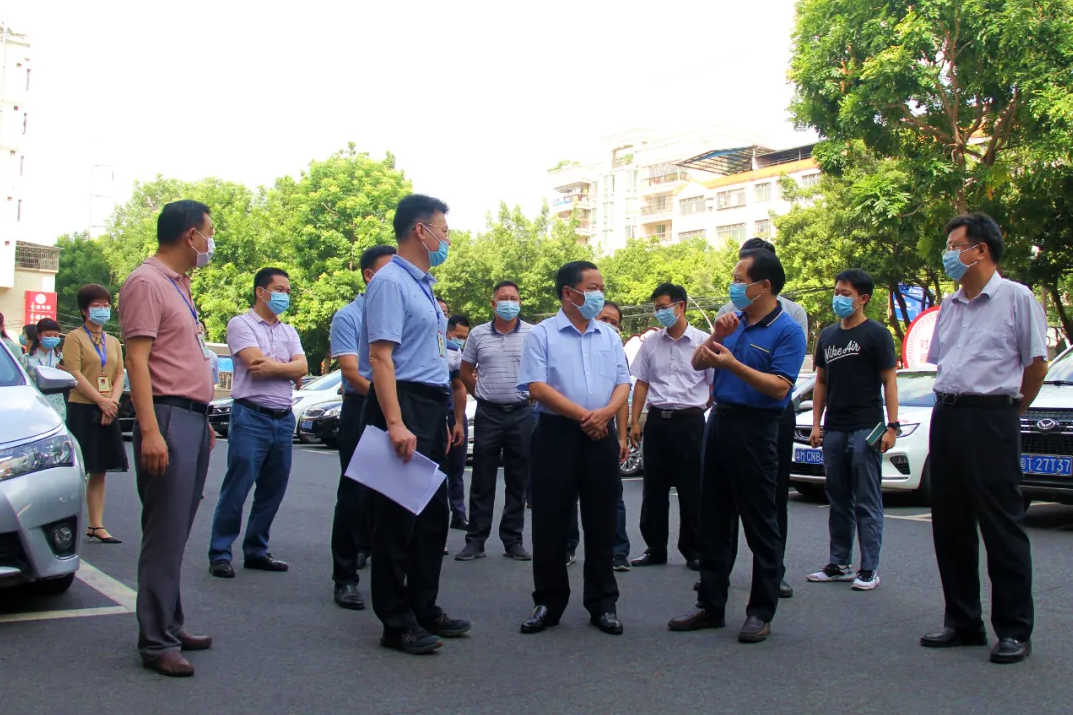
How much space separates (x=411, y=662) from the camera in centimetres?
468

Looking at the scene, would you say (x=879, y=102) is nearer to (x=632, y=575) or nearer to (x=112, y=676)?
(x=632, y=575)

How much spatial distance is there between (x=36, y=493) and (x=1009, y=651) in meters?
4.65

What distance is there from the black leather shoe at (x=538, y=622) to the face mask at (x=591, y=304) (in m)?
1.56

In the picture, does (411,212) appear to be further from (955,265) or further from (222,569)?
(222,569)

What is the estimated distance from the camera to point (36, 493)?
5.12 metres

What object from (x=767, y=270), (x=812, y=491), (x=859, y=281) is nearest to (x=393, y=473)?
(x=767, y=270)

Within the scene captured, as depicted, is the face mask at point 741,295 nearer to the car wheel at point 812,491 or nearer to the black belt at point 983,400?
the black belt at point 983,400

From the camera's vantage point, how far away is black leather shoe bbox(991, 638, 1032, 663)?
4.75 metres

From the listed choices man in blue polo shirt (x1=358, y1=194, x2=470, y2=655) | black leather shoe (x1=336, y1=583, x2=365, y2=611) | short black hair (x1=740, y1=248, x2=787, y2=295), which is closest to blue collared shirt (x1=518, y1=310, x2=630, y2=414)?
man in blue polo shirt (x1=358, y1=194, x2=470, y2=655)

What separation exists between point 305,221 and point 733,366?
39.4 m

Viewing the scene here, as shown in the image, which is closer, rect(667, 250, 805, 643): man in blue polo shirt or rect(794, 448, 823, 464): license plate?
rect(667, 250, 805, 643): man in blue polo shirt

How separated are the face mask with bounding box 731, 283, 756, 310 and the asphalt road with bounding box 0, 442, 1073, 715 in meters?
1.68

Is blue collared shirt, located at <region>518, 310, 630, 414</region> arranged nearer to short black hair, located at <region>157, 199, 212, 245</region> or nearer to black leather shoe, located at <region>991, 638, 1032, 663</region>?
short black hair, located at <region>157, 199, 212, 245</region>

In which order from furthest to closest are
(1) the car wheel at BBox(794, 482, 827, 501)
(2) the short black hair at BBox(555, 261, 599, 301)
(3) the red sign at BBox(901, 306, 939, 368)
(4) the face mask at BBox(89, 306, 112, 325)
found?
(3) the red sign at BBox(901, 306, 939, 368) → (1) the car wheel at BBox(794, 482, 827, 501) → (4) the face mask at BBox(89, 306, 112, 325) → (2) the short black hair at BBox(555, 261, 599, 301)
